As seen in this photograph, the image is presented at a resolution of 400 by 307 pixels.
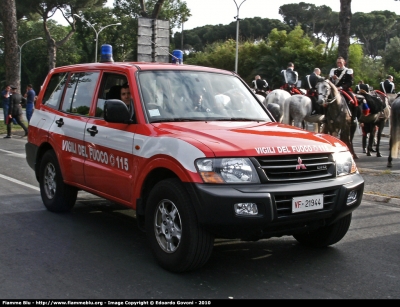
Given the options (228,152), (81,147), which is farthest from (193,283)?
(81,147)

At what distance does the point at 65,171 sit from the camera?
7.10 m

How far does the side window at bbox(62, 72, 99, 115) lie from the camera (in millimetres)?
6820

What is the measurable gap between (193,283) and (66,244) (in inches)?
72.1

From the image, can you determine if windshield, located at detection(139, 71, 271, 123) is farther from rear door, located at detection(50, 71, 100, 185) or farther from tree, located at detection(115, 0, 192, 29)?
tree, located at detection(115, 0, 192, 29)

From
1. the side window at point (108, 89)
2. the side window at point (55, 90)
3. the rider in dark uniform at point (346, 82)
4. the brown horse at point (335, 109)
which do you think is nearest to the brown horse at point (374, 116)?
the rider in dark uniform at point (346, 82)

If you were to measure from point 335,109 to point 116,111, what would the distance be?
1012 cm

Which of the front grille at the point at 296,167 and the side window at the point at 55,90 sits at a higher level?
the side window at the point at 55,90

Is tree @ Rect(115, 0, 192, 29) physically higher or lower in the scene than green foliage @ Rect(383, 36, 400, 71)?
higher

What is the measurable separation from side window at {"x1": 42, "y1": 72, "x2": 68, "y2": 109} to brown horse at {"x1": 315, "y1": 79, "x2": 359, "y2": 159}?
801 cm

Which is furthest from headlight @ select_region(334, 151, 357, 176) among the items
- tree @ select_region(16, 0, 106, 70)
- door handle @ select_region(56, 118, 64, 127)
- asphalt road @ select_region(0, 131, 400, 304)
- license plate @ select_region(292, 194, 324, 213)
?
tree @ select_region(16, 0, 106, 70)

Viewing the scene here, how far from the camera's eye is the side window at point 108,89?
21.2ft

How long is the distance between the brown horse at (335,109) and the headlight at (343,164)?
8951 millimetres

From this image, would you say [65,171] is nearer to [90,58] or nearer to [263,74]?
[263,74]

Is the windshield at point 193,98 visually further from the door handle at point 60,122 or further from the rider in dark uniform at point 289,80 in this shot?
the rider in dark uniform at point 289,80
